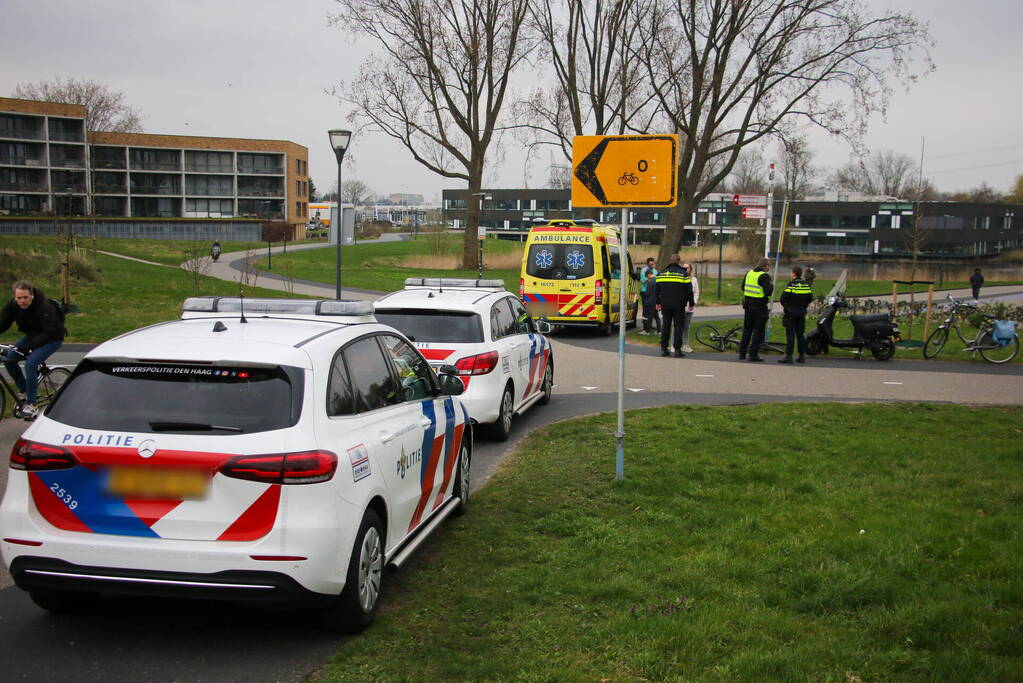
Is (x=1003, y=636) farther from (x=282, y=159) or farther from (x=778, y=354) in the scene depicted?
(x=282, y=159)

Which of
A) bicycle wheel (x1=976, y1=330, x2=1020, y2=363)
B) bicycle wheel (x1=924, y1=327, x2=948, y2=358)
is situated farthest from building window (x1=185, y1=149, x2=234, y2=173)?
bicycle wheel (x1=976, y1=330, x2=1020, y2=363)

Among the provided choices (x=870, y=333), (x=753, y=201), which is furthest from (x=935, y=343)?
(x=753, y=201)

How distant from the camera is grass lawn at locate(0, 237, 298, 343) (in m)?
19.1

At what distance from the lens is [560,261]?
853 inches

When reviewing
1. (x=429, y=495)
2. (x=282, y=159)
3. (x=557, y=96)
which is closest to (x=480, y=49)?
(x=557, y=96)

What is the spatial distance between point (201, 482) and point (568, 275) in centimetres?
1803

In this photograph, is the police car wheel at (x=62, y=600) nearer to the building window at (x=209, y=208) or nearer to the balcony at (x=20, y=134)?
the balcony at (x=20, y=134)

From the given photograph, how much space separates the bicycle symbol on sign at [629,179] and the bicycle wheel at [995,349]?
1320cm

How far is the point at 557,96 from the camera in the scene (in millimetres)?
40719

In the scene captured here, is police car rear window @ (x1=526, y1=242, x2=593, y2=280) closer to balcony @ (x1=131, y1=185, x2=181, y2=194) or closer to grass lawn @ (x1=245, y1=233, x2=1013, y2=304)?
grass lawn @ (x1=245, y1=233, x2=1013, y2=304)

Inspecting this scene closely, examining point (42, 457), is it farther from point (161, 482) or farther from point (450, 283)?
point (450, 283)

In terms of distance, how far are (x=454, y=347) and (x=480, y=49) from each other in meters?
35.0

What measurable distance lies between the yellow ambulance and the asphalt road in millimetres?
2368

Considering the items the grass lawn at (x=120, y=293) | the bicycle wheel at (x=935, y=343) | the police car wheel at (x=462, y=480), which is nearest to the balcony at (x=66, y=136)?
the grass lawn at (x=120, y=293)
